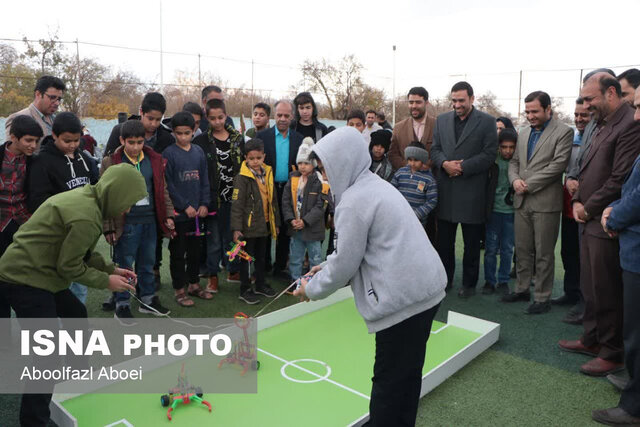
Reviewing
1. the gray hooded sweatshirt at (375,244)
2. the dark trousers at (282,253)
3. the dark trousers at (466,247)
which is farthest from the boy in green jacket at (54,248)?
the dark trousers at (466,247)

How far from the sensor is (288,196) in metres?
5.09

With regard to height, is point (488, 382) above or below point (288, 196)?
below

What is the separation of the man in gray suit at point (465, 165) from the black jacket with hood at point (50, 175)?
3543 mm

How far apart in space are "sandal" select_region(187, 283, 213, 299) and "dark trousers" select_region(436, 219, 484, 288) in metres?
2.60

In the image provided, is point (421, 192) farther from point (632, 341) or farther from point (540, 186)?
point (632, 341)

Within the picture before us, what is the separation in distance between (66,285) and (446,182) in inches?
150

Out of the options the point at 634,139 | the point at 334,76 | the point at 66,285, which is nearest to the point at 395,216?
the point at 66,285

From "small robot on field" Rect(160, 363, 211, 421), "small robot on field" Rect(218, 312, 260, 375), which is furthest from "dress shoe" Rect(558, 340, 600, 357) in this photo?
"small robot on field" Rect(160, 363, 211, 421)

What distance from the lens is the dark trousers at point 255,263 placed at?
4.92 m

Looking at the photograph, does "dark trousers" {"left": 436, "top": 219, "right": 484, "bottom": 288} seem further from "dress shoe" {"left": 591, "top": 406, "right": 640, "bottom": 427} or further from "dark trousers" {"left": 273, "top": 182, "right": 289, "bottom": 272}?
"dress shoe" {"left": 591, "top": 406, "right": 640, "bottom": 427}

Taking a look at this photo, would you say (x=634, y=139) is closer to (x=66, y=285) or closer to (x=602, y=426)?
(x=602, y=426)

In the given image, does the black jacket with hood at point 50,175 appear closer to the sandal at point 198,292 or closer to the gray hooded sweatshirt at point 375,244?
the sandal at point 198,292

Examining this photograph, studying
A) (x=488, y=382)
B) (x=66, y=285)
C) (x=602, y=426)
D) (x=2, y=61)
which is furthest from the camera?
(x=2, y=61)

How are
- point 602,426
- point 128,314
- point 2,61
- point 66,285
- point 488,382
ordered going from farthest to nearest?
point 2,61, point 128,314, point 488,382, point 602,426, point 66,285
